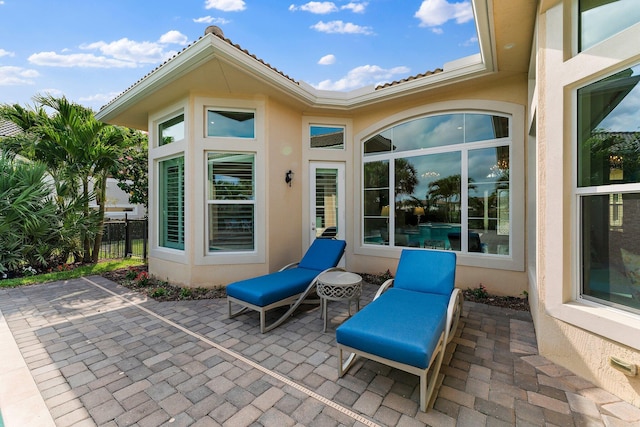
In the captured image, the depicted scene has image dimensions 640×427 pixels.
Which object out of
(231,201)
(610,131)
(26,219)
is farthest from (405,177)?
(26,219)

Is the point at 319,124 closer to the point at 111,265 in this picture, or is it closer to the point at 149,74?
the point at 149,74

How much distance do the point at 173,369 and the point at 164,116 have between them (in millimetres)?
5581

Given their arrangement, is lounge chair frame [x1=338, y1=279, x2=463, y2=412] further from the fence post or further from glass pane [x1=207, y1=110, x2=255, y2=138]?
the fence post

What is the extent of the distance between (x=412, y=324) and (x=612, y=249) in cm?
207

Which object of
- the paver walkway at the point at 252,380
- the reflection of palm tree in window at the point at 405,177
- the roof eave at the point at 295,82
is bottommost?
the paver walkway at the point at 252,380

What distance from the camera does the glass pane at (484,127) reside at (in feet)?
16.9

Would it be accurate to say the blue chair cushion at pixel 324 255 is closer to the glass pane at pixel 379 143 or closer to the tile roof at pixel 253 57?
the glass pane at pixel 379 143

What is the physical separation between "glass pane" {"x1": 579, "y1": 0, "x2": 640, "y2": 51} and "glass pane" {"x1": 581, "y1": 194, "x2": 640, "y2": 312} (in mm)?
1540

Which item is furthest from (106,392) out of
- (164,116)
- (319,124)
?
(319,124)

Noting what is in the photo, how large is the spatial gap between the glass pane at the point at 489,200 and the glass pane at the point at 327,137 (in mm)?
3013

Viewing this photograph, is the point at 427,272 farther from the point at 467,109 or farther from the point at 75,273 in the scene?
the point at 75,273

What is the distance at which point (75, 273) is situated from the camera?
684cm

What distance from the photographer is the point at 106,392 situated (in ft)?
8.15

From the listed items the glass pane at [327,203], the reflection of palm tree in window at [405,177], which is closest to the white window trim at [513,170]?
the reflection of palm tree in window at [405,177]
